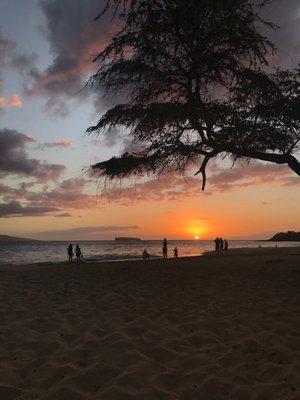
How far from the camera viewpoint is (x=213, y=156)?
48.3 feet

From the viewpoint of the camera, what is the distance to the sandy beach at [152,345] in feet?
16.4

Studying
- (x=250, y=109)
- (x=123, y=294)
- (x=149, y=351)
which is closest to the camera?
(x=149, y=351)

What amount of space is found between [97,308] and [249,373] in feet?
16.5

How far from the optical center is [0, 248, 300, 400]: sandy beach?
16.4 ft

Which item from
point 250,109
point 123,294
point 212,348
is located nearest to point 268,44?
point 250,109

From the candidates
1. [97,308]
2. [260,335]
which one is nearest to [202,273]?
[97,308]

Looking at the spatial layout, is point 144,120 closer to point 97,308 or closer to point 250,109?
point 250,109

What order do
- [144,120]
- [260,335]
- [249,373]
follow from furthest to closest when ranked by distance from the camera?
[144,120] → [260,335] → [249,373]

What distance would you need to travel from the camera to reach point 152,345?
259 inches

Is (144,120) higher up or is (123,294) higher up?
(144,120)

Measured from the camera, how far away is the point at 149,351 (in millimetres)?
6293

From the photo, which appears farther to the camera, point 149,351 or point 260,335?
point 260,335

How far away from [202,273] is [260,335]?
10041 millimetres

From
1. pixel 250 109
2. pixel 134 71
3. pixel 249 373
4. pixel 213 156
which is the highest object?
pixel 134 71
